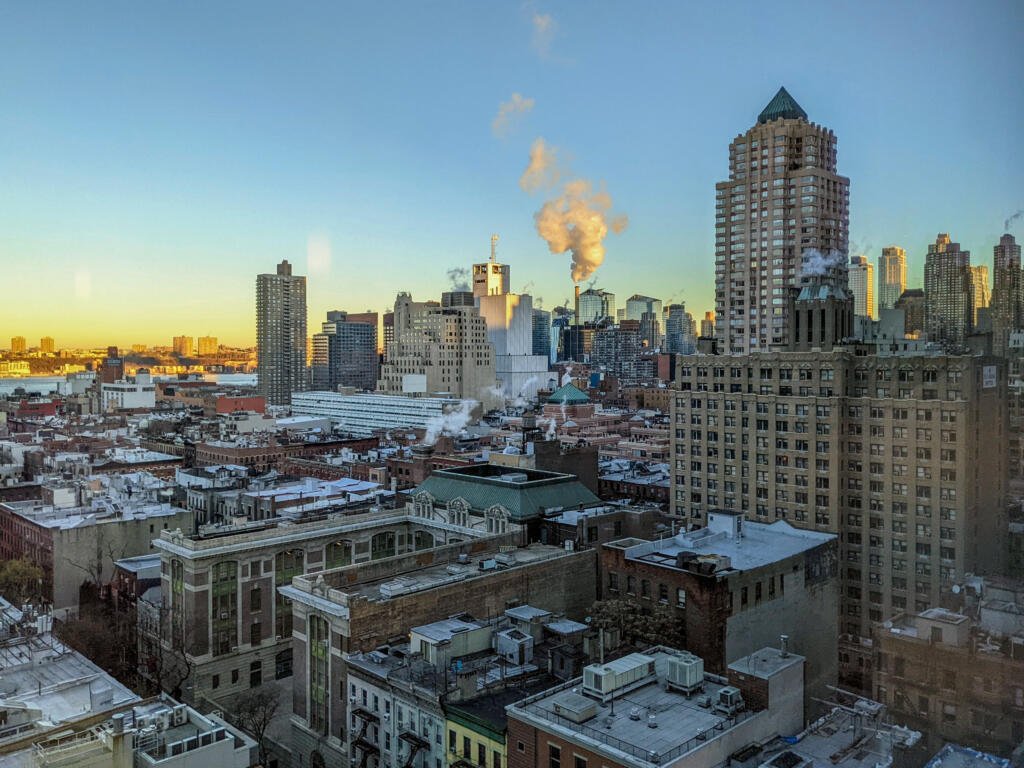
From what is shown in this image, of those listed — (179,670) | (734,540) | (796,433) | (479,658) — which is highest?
(796,433)

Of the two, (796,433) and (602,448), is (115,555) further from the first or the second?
(602,448)

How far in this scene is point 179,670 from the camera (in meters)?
36.0

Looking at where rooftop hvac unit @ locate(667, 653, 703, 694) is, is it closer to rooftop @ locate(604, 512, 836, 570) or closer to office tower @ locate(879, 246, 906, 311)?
rooftop @ locate(604, 512, 836, 570)

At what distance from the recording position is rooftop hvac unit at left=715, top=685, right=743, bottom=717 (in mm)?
21516

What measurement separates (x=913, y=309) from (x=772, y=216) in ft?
138

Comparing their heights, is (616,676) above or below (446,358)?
below

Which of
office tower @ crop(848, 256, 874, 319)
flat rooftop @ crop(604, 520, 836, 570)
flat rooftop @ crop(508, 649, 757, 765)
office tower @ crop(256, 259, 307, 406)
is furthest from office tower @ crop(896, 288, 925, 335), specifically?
office tower @ crop(256, 259, 307, 406)

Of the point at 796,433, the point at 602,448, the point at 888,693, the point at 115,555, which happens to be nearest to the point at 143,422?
the point at 602,448

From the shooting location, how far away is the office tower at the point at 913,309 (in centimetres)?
3938

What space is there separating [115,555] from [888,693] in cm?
4013

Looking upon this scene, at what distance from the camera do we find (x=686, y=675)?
883 inches

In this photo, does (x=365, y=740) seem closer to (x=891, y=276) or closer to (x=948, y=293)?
(x=948, y=293)

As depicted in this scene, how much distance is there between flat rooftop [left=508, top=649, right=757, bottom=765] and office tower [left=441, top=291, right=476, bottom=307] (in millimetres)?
148358

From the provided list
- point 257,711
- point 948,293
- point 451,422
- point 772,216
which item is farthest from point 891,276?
point 451,422
